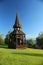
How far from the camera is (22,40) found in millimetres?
26391

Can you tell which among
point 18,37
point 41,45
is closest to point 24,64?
point 18,37

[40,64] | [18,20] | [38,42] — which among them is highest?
[18,20]

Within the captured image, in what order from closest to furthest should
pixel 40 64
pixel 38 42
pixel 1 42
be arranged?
pixel 40 64 < pixel 38 42 < pixel 1 42

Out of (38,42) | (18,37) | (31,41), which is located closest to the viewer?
(18,37)

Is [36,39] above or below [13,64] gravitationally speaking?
above

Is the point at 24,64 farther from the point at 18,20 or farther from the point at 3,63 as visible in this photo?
the point at 18,20

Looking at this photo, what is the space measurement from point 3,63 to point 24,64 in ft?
4.22

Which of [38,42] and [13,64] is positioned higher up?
[38,42]

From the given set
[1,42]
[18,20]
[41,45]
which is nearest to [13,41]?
[18,20]

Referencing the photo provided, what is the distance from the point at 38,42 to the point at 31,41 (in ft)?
7.87

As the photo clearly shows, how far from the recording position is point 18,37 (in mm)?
25656

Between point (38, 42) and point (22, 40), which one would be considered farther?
point (38, 42)

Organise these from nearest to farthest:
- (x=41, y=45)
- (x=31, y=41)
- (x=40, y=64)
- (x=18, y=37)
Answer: (x=40, y=64) < (x=18, y=37) < (x=41, y=45) < (x=31, y=41)

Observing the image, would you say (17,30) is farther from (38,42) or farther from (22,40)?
(38,42)
